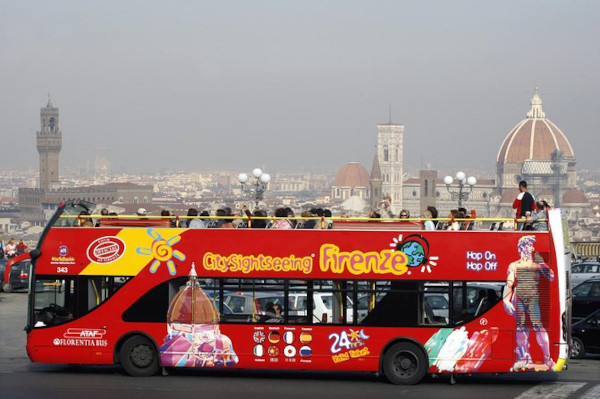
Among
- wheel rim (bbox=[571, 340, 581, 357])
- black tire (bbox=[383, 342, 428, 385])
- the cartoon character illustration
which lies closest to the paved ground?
black tire (bbox=[383, 342, 428, 385])

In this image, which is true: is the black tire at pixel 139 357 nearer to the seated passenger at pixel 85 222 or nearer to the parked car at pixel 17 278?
the seated passenger at pixel 85 222

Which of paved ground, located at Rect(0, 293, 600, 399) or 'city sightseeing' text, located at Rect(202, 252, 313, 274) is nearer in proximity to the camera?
paved ground, located at Rect(0, 293, 600, 399)

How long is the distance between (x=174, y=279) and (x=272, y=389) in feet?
5.60

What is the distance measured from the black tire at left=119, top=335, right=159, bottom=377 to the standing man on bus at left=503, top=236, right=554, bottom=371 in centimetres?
403

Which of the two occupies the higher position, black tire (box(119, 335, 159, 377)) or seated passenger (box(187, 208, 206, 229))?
seated passenger (box(187, 208, 206, 229))

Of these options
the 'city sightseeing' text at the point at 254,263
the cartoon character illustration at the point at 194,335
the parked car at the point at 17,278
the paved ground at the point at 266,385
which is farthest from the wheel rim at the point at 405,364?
the parked car at the point at 17,278

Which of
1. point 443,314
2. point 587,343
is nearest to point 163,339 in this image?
point 443,314

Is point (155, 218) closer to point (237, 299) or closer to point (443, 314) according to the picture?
point (237, 299)

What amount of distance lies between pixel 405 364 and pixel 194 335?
2.39m

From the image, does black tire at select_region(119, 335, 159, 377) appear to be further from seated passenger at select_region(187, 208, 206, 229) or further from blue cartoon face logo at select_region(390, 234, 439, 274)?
blue cartoon face logo at select_region(390, 234, 439, 274)

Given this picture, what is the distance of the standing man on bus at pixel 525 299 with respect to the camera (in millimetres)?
13438

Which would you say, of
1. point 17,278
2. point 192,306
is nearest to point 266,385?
point 192,306

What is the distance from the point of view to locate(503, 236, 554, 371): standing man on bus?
13.4 meters

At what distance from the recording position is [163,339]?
14.1 metres
